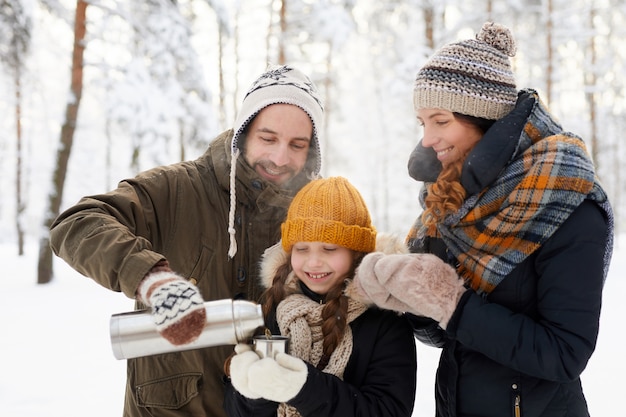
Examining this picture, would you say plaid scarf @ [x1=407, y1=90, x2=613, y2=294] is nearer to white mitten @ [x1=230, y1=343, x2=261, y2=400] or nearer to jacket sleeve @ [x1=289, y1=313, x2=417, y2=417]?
jacket sleeve @ [x1=289, y1=313, x2=417, y2=417]

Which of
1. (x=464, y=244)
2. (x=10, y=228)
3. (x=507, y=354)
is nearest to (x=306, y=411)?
(x=507, y=354)

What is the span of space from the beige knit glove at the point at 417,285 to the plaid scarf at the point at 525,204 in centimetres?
13

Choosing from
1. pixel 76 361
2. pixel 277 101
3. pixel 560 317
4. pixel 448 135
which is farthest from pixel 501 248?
pixel 76 361

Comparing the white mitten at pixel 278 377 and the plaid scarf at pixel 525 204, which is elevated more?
the plaid scarf at pixel 525 204

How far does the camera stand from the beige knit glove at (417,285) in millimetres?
1689

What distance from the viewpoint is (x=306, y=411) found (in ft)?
5.59

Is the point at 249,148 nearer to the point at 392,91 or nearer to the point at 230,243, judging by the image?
the point at 230,243

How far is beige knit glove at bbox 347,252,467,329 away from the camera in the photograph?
169cm

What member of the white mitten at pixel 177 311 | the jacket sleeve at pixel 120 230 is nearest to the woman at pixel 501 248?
the white mitten at pixel 177 311

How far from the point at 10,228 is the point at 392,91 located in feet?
100.0

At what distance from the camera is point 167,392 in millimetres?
2057

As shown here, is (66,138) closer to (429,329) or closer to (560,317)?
(429,329)

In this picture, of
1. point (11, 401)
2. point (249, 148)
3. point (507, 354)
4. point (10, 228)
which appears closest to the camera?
point (507, 354)

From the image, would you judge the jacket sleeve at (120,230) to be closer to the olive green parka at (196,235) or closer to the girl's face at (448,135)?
the olive green parka at (196,235)
